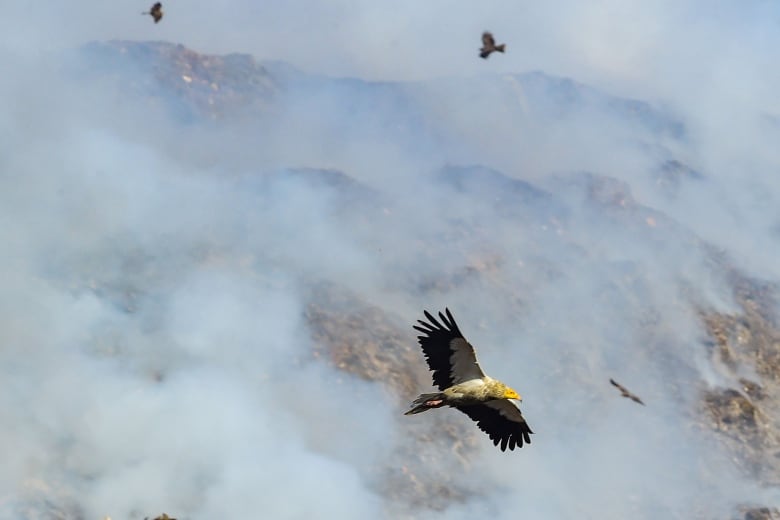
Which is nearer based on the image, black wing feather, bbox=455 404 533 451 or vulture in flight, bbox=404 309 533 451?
vulture in flight, bbox=404 309 533 451

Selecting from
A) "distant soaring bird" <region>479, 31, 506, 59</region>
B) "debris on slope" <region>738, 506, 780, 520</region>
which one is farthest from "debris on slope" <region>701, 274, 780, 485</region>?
"distant soaring bird" <region>479, 31, 506, 59</region>

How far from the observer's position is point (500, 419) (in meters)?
32.7

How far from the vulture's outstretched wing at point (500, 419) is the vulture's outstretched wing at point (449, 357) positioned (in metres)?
1.34

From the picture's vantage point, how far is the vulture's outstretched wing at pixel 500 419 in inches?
1271

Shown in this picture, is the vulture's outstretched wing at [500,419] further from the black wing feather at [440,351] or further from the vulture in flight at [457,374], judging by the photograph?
the black wing feather at [440,351]

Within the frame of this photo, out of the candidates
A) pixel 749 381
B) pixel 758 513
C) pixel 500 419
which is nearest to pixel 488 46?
pixel 500 419

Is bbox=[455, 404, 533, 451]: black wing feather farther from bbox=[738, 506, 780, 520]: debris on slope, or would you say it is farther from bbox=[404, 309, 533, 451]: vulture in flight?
bbox=[738, 506, 780, 520]: debris on slope

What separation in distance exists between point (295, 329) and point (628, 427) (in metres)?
40.8

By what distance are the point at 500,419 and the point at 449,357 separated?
3020 millimetres

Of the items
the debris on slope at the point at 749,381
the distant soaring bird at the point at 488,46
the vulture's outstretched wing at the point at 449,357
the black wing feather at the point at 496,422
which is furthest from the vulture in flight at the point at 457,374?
the debris on slope at the point at 749,381

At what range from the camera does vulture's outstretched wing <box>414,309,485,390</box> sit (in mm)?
30781

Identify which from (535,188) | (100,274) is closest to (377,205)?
(535,188)

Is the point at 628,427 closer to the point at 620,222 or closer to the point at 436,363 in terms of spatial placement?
the point at 620,222

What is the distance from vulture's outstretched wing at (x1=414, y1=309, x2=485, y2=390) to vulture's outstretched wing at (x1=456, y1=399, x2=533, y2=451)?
4.40 ft
